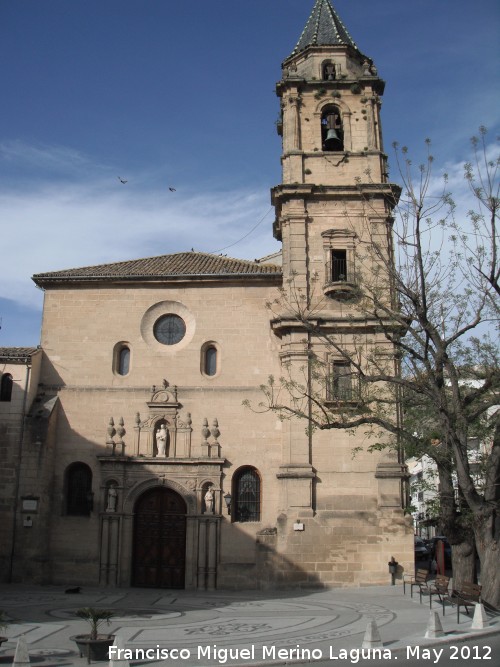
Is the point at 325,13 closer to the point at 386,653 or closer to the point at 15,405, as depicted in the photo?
the point at 15,405

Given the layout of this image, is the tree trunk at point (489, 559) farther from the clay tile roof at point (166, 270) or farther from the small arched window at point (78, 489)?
the small arched window at point (78, 489)

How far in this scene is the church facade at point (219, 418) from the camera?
73.4 feet

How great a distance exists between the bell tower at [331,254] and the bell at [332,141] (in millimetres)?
53

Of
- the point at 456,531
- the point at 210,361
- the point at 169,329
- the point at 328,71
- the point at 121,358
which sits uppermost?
the point at 328,71

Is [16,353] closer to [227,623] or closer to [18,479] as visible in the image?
[18,479]

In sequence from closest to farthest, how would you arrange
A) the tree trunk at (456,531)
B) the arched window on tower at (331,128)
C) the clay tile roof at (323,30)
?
the tree trunk at (456,531) → the arched window on tower at (331,128) → the clay tile roof at (323,30)

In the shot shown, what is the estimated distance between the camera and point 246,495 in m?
23.5

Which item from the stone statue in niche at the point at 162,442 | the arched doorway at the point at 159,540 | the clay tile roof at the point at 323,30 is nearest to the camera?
the arched doorway at the point at 159,540

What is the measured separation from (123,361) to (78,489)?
4.77 m

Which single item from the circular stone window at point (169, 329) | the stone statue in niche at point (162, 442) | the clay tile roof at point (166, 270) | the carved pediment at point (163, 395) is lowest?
the stone statue in niche at point (162, 442)

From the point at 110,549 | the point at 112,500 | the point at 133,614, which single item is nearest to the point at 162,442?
the point at 112,500

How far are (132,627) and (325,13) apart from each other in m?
25.8

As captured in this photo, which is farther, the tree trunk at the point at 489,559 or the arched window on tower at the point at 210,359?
the arched window on tower at the point at 210,359

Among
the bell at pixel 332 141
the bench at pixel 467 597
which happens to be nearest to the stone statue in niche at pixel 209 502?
the bench at pixel 467 597
